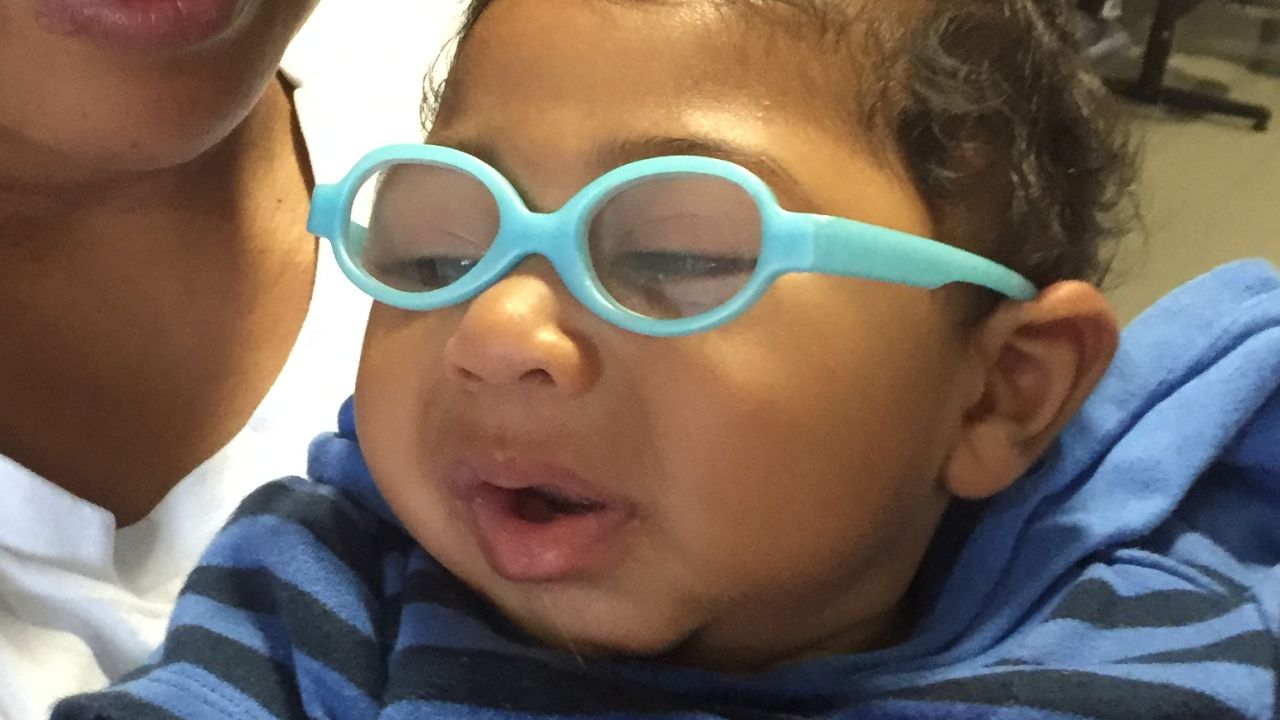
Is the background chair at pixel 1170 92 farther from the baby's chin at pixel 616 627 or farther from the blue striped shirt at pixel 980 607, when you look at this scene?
the baby's chin at pixel 616 627

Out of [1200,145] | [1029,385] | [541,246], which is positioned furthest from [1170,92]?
[541,246]

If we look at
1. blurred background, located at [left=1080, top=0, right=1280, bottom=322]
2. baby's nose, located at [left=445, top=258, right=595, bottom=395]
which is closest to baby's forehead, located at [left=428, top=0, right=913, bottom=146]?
baby's nose, located at [left=445, top=258, right=595, bottom=395]

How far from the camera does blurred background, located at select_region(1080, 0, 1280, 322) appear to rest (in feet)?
6.55

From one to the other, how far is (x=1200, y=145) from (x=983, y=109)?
214 cm

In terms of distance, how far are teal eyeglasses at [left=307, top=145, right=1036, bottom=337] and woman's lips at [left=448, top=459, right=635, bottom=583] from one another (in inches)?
3.5

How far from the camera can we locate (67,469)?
809mm

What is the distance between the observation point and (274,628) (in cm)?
70

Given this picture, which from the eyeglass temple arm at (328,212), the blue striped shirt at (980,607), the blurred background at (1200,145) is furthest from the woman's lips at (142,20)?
the blurred background at (1200,145)

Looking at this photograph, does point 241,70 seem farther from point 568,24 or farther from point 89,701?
point 89,701

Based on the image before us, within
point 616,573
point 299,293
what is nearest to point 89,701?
point 616,573

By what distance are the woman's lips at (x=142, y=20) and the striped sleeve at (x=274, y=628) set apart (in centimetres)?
30

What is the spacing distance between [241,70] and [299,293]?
194 millimetres

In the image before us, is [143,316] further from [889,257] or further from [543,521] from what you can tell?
[889,257]

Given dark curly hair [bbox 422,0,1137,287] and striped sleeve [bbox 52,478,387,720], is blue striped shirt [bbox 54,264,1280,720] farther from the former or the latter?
dark curly hair [bbox 422,0,1137,287]
